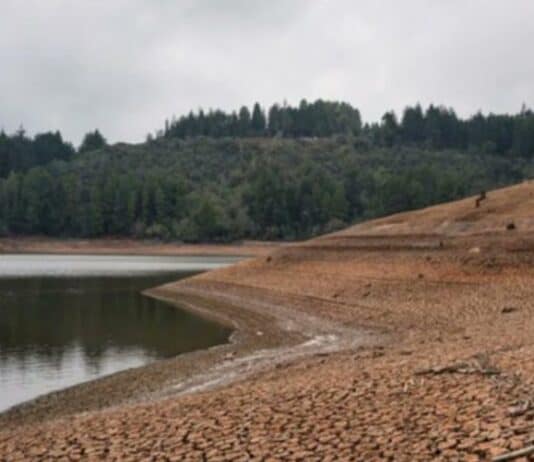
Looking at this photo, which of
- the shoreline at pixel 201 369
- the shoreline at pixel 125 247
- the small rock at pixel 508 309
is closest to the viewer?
the shoreline at pixel 201 369

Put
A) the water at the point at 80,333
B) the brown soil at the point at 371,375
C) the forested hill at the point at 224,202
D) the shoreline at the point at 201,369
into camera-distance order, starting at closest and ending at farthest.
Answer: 1. the brown soil at the point at 371,375
2. the shoreline at the point at 201,369
3. the water at the point at 80,333
4. the forested hill at the point at 224,202

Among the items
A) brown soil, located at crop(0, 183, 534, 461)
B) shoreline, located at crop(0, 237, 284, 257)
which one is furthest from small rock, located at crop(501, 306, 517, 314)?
shoreline, located at crop(0, 237, 284, 257)

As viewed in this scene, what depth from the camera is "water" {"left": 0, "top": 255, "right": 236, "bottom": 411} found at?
2717 cm

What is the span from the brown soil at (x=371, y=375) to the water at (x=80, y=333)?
3956mm

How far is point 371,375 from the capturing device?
16531 millimetres

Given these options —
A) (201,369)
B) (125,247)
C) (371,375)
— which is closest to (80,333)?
(201,369)

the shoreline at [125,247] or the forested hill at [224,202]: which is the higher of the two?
the forested hill at [224,202]

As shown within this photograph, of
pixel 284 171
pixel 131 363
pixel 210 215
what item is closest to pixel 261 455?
pixel 131 363

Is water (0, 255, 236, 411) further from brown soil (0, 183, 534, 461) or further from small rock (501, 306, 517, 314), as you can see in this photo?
small rock (501, 306, 517, 314)

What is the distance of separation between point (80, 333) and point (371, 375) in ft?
80.6

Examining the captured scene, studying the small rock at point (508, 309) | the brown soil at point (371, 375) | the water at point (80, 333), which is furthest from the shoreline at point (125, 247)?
the small rock at point (508, 309)

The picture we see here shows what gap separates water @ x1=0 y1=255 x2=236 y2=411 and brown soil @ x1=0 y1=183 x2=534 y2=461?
13.0 ft

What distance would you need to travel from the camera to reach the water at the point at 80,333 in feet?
89.1

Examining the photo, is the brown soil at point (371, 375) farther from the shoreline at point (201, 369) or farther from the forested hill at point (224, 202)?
the forested hill at point (224, 202)
